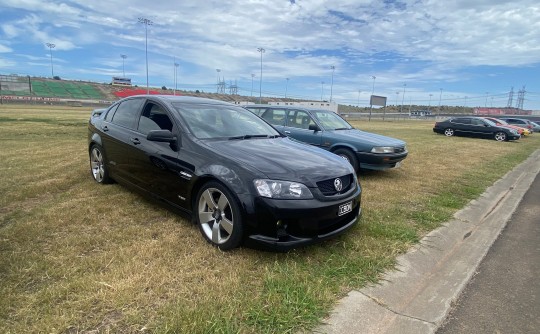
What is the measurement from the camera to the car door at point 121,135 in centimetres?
466

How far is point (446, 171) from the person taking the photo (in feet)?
28.0

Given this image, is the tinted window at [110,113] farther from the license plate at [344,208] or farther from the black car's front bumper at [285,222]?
the license plate at [344,208]

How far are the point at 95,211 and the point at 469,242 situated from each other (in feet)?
14.9

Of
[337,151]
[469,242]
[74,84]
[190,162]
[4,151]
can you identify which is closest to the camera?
[190,162]

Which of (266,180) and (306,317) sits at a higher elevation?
(266,180)

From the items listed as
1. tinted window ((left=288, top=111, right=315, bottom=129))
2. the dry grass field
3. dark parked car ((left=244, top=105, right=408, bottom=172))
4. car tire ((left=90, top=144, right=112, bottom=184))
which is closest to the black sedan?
the dry grass field

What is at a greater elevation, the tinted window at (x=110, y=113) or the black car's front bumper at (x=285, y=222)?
the tinted window at (x=110, y=113)

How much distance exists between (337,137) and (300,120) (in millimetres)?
1140

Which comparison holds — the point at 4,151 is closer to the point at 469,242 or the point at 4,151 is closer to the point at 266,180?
the point at 266,180

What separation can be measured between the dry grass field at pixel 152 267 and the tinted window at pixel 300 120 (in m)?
3.00

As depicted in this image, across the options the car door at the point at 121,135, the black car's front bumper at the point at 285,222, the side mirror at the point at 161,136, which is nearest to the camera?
the black car's front bumper at the point at 285,222

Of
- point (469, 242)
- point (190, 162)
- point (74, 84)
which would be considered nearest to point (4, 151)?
point (190, 162)

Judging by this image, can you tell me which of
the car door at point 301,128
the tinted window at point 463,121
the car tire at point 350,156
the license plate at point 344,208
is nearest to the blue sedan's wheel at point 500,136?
the tinted window at point 463,121

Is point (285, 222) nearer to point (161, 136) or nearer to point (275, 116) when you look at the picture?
point (161, 136)
